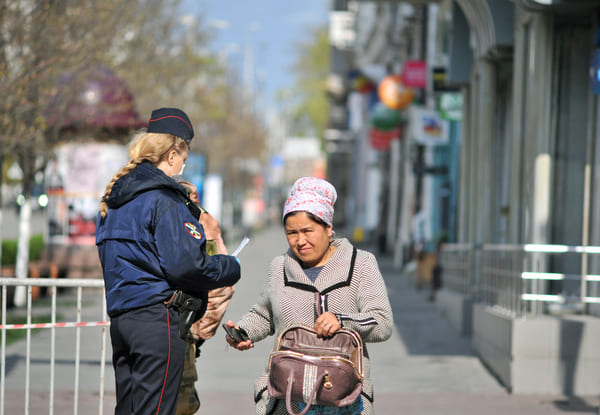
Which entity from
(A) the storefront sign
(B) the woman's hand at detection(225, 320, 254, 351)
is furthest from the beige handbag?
(A) the storefront sign

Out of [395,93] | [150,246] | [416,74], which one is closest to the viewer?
[150,246]

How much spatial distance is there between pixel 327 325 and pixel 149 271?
889 millimetres

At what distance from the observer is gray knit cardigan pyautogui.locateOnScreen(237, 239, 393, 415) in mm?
4148

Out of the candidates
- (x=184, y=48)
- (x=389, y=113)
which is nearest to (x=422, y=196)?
(x=389, y=113)

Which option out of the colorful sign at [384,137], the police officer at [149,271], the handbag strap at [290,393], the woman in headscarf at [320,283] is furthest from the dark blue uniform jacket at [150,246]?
the colorful sign at [384,137]

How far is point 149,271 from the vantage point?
14.2ft

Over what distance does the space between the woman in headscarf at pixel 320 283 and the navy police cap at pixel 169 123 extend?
666mm

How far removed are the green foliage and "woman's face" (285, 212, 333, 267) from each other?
1614 cm

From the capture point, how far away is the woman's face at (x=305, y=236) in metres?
4.13

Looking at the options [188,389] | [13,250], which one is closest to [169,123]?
[188,389]

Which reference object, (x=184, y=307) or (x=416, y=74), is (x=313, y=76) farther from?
(x=184, y=307)

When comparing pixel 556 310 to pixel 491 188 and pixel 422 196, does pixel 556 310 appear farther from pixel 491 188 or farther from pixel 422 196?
pixel 422 196

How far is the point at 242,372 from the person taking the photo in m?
10.6

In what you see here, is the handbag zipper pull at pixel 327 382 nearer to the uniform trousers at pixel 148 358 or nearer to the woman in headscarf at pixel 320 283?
the woman in headscarf at pixel 320 283
